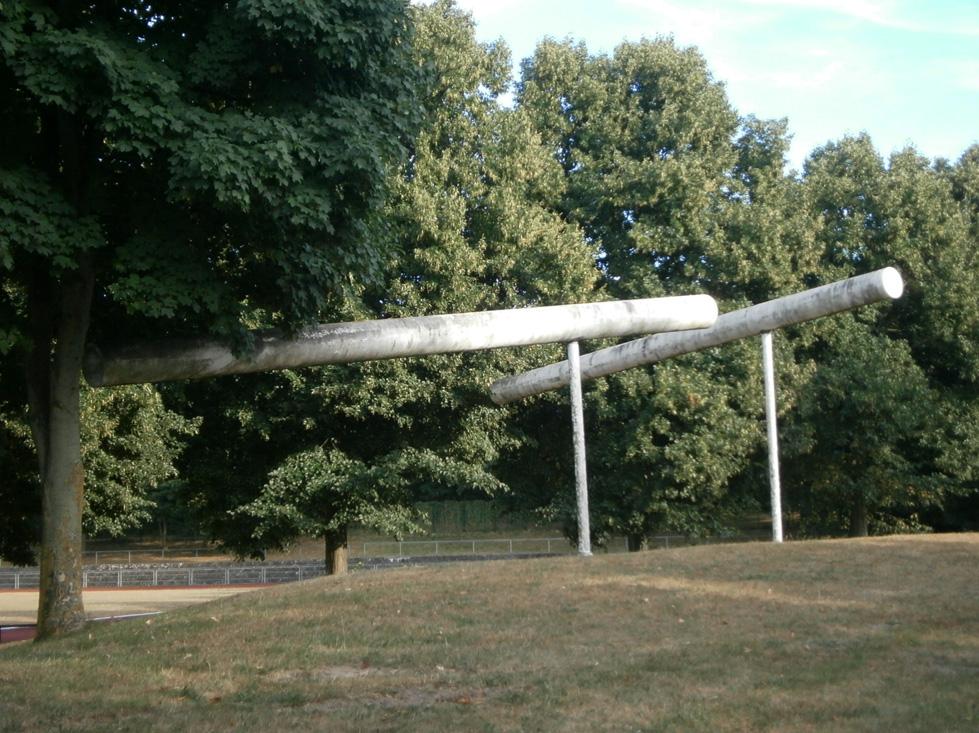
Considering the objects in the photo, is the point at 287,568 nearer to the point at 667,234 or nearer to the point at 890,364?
the point at 667,234

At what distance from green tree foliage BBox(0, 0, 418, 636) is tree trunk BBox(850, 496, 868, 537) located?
21.6 metres

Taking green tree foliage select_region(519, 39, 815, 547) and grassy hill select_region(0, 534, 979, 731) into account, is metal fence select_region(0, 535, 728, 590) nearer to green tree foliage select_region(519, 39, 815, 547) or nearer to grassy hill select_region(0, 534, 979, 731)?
green tree foliage select_region(519, 39, 815, 547)

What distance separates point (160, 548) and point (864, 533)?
3455cm

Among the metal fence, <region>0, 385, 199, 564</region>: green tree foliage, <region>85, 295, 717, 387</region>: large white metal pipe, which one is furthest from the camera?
the metal fence

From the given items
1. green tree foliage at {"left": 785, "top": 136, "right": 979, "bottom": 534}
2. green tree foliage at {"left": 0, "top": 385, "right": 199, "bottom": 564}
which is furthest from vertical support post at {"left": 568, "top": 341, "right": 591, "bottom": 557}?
green tree foliage at {"left": 785, "top": 136, "right": 979, "bottom": 534}

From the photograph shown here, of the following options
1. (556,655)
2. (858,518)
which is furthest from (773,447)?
(858,518)

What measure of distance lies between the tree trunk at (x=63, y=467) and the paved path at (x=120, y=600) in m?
15.3

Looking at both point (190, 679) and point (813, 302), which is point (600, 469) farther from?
point (190, 679)

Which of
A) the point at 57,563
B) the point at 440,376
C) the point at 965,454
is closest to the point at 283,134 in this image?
the point at 57,563

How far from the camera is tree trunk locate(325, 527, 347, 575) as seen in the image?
24.4m

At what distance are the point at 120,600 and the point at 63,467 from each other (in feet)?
78.4

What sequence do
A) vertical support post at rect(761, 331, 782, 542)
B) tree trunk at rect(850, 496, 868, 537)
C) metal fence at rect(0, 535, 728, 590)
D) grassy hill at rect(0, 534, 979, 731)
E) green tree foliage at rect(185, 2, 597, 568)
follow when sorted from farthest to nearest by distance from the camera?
metal fence at rect(0, 535, 728, 590) < tree trunk at rect(850, 496, 868, 537) < green tree foliage at rect(185, 2, 597, 568) < vertical support post at rect(761, 331, 782, 542) < grassy hill at rect(0, 534, 979, 731)

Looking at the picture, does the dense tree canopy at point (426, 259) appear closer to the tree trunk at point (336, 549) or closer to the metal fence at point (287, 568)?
the tree trunk at point (336, 549)

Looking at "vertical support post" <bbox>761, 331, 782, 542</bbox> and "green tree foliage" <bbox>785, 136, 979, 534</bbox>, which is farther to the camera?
"green tree foliage" <bbox>785, 136, 979, 534</bbox>
